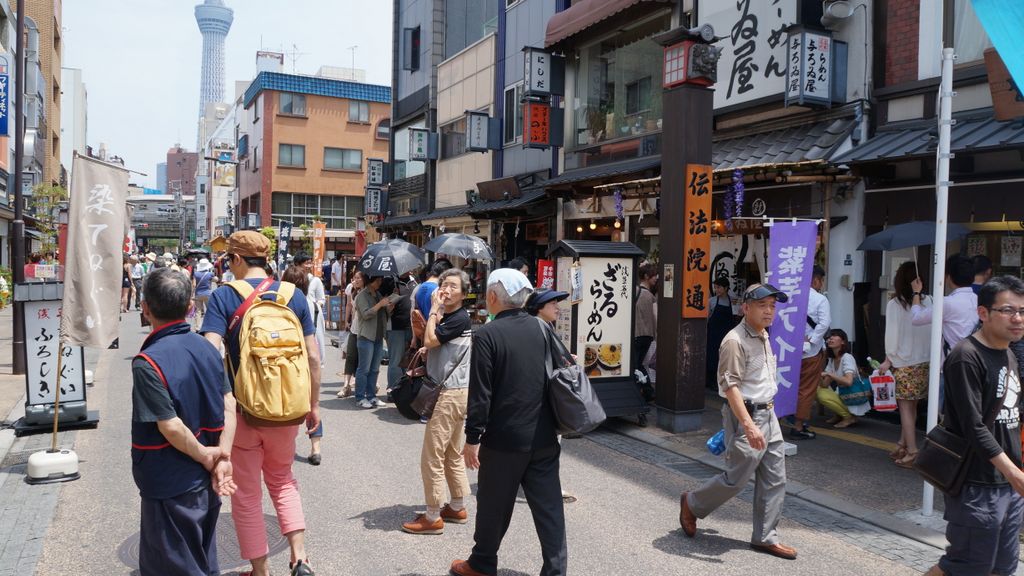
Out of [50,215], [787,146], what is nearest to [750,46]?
[787,146]

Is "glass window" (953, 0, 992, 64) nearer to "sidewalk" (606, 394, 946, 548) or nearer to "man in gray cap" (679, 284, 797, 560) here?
"sidewalk" (606, 394, 946, 548)

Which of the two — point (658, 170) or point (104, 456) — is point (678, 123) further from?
point (104, 456)

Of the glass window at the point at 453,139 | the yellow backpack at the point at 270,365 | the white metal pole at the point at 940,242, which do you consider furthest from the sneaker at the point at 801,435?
the glass window at the point at 453,139

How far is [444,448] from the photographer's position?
5.41 meters

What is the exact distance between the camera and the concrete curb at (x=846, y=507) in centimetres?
549

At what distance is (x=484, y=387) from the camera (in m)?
4.12

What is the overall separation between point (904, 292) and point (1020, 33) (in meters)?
3.09

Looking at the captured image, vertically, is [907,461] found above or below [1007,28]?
below

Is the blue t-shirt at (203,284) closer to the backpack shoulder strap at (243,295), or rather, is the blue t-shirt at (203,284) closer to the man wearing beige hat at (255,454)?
the man wearing beige hat at (255,454)

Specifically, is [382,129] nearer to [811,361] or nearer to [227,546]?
[811,361]

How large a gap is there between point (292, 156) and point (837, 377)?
4377 centimetres

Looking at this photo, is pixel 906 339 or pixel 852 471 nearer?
pixel 852 471

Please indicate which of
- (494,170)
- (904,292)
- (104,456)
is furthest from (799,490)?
(494,170)

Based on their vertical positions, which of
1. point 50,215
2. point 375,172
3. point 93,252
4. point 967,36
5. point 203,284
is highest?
point 375,172
